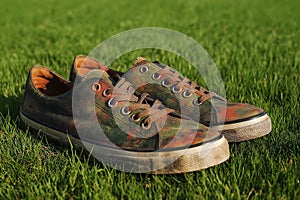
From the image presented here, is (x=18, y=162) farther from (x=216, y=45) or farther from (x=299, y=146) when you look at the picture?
(x=216, y=45)

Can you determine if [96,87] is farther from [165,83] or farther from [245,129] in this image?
[245,129]

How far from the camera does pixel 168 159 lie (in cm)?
226

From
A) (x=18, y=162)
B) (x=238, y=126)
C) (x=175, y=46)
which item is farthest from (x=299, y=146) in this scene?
(x=175, y=46)

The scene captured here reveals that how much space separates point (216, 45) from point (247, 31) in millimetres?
1246

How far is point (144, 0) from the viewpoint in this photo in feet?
38.7

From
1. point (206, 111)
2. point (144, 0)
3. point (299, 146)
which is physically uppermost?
point (206, 111)

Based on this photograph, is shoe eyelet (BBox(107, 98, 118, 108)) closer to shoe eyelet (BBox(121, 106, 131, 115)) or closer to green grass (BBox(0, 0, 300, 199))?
shoe eyelet (BBox(121, 106, 131, 115))

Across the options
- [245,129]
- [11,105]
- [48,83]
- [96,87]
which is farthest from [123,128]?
[11,105]

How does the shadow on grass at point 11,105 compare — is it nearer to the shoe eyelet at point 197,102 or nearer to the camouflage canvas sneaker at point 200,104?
the camouflage canvas sneaker at point 200,104

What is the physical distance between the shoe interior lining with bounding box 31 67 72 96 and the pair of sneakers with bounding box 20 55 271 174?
3 cm

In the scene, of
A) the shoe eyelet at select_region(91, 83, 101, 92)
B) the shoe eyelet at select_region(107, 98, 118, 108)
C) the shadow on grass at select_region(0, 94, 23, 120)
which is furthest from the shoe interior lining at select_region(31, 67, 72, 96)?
the shoe eyelet at select_region(107, 98, 118, 108)

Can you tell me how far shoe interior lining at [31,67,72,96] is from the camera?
3.05 meters

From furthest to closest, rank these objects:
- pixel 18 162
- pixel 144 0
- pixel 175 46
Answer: pixel 144 0
pixel 175 46
pixel 18 162

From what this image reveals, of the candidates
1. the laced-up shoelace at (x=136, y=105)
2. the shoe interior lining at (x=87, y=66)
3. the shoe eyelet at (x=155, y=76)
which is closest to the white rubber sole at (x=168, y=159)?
the laced-up shoelace at (x=136, y=105)
